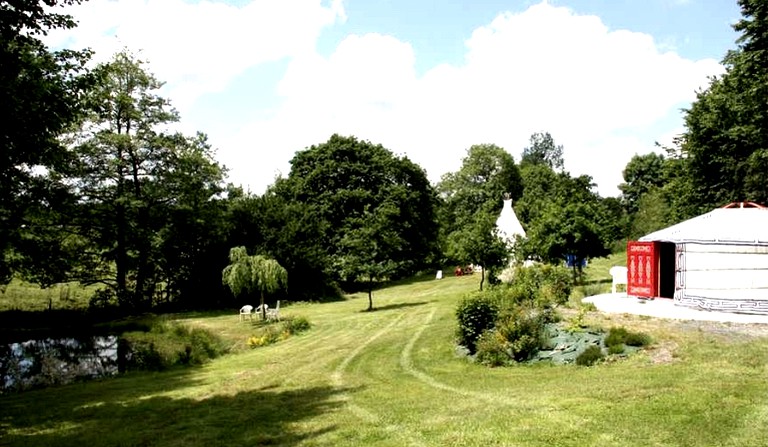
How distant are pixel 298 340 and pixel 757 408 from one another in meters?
14.2

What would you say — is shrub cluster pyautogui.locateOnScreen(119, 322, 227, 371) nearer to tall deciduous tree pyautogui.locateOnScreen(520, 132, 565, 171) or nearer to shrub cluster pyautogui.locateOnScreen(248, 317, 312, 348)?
shrub cluster pyautogui.locateOnScreen(248, 317, 312, 348)

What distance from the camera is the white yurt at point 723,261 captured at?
16.8 m

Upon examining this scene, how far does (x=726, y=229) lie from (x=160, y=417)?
16.7 meters

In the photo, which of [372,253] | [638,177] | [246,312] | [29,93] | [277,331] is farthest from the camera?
[638,177]

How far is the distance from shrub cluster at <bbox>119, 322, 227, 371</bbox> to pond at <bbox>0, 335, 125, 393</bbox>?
1.42ft

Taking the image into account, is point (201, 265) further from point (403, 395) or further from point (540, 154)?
point (540, 154)

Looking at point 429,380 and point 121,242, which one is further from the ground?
point 121,242

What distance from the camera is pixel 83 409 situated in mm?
10430

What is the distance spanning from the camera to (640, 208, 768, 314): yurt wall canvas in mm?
16750

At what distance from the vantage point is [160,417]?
929cm

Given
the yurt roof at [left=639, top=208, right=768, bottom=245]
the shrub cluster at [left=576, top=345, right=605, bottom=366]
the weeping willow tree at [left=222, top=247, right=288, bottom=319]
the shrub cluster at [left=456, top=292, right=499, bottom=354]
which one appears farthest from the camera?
the weeping willow tree at [left=222, top=247, right=288, bottom=319]

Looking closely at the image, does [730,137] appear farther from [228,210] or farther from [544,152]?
[544,152]

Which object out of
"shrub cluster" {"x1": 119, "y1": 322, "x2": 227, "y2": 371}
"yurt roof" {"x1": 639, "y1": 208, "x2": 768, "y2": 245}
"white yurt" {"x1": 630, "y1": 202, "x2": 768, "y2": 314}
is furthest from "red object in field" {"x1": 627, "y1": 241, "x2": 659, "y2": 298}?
"shrub cluster" {"x1": 119, "y1": 322, "x2": 227, "y2": 371}

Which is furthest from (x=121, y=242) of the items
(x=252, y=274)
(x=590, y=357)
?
(x=590, y=357)
